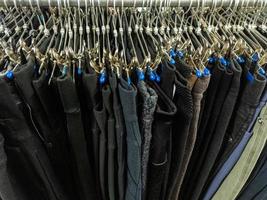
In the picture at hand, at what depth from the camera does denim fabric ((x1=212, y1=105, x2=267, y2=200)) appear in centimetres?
40

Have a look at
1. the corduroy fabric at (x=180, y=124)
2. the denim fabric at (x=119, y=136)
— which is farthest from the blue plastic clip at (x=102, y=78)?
the corduroy fabric at (x=180, y=124)

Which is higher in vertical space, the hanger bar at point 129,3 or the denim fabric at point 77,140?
the hanger bar at point 129,3

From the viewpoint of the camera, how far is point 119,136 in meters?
0.36

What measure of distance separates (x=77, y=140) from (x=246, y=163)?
328 millimetres

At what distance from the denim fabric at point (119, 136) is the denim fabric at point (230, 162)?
8.1 inches

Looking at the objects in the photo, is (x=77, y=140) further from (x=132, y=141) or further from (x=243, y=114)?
(x=243, y=114)

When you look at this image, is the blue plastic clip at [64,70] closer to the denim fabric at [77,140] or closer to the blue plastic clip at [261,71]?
the denim fabric at [77,140]

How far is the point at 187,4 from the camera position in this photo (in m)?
0.41

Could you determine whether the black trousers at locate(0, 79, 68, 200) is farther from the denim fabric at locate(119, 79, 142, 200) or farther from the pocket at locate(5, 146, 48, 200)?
the denim fabric at locate(119, 79, 142, 200)

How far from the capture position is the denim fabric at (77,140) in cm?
32

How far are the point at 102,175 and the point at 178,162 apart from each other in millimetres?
143

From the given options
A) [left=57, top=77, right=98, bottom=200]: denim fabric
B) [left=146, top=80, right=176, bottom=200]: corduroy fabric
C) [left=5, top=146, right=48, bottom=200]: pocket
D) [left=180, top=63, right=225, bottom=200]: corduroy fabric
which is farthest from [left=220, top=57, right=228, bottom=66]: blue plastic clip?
[left=5, top=146, right=48, bottom=200]: pocket

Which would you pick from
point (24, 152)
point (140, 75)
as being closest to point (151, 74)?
point (140, 75)

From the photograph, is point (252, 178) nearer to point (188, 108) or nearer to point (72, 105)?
point (188, 108)
